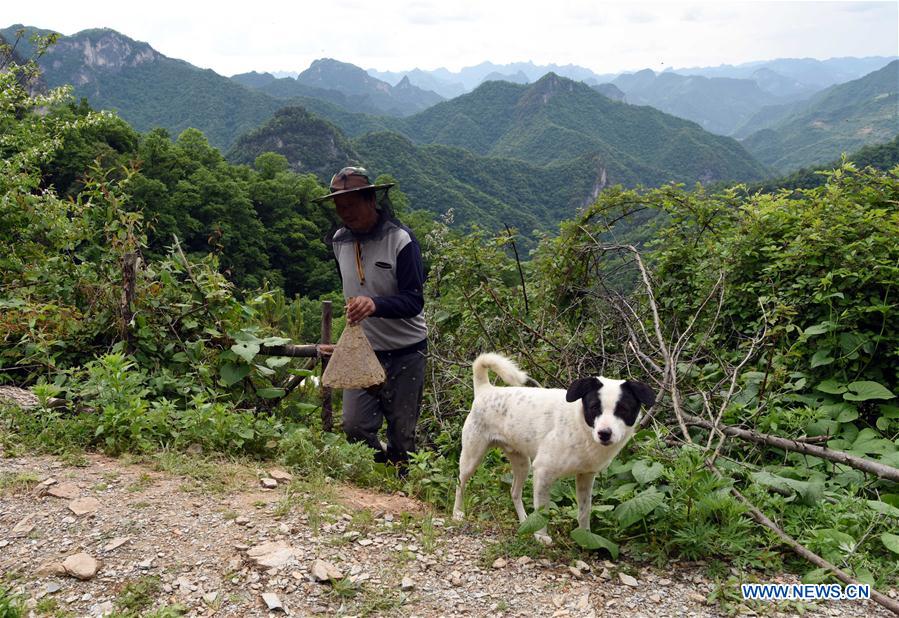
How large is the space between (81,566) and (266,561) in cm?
81

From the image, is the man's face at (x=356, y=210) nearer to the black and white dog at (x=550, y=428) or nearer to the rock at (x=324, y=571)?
the black and white dog at (x=550, y=428)

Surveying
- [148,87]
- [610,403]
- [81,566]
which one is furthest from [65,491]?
[148,87]

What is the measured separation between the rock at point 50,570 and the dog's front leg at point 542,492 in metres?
2.30

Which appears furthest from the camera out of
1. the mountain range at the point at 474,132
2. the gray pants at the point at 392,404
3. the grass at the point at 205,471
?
the mountain range at the point at 474,132

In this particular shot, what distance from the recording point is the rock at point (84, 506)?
3107 mm

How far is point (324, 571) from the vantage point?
9.09 ft

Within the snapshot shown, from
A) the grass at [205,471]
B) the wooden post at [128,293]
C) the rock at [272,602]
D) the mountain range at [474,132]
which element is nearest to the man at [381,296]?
the grass at [205,471]

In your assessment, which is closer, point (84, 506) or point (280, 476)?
point (84, 506)

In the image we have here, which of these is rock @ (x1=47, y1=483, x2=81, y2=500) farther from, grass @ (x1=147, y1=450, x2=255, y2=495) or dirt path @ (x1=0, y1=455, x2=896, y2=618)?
grass @ (x1=147, y1=450, x2=255, y2=495)

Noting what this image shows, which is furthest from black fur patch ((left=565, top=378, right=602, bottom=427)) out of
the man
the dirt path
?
the man

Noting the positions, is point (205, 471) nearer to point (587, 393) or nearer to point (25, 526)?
point (25, 526)

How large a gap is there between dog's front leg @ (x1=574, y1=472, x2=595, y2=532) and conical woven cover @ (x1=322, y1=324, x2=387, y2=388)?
1460 millimetres

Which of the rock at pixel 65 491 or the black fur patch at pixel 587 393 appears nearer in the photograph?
the black fur patch at pixel 587 393

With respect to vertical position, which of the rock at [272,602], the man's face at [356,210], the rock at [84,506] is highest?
the man's face at [356,210]
